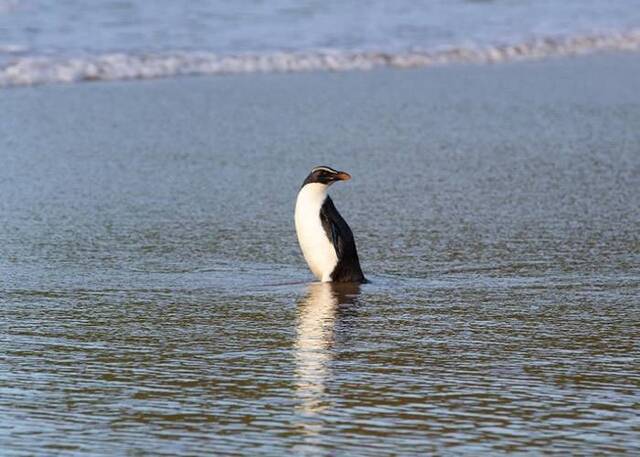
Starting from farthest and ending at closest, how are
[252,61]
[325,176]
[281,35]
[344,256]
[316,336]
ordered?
1. [281,35]
2. [252,61]
3. [325,176]
4. [344,256]
5. [316,336]

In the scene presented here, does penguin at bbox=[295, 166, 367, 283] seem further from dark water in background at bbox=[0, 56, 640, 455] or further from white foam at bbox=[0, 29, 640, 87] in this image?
white foam at bbox=[0, 29, 640, 87]

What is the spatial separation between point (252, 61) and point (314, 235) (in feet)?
31.5

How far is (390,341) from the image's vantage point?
5871 mm

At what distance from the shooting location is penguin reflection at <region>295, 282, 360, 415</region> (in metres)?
5.06

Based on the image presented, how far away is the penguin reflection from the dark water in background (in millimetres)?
18

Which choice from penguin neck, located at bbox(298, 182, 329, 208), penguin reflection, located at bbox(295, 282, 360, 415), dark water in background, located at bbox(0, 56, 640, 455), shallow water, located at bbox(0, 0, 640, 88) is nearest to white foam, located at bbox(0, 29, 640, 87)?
shallow water, located at bbox(0, 0, 640, 88)

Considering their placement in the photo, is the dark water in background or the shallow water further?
the shallow water

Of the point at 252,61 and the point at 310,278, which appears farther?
the point at 252,61

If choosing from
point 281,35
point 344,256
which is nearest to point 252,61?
point 281,35

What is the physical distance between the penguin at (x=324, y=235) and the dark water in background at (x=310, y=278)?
171 millimetres

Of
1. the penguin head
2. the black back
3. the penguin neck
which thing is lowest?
the black back

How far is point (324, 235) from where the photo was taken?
7152mm

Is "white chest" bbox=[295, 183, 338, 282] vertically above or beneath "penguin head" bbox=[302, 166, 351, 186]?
beneath

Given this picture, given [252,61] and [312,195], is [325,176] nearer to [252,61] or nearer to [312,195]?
[312,195]
